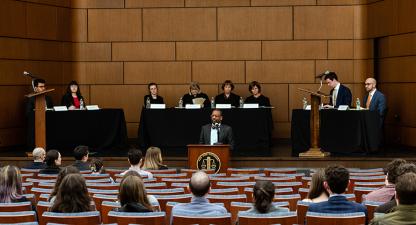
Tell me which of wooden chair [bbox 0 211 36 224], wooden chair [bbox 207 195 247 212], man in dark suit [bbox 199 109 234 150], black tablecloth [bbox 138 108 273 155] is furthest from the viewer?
black tablecloth [bbox 138 108 273 155]

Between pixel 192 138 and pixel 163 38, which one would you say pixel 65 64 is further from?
pixel 192 138

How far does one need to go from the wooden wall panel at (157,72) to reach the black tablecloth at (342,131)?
11.3 feet

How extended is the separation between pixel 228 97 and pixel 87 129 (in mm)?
2743

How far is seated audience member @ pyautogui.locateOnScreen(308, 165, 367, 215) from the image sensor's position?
5.09 metres

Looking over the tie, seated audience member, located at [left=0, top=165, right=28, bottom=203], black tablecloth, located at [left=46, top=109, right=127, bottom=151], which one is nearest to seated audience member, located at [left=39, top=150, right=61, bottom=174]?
seated audience member, located at [left=0, top=165, right=28, bottom=203]

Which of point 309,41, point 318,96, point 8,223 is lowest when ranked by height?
point 8,223

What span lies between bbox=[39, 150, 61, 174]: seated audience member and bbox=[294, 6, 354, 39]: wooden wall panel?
839cm

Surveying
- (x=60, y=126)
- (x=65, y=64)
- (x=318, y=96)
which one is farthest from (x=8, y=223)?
(x=65, y=64)

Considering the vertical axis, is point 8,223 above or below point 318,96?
below

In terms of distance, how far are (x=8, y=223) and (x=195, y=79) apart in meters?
11.0

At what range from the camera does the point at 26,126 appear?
14.6 meters

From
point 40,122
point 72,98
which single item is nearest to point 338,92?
point 72,98

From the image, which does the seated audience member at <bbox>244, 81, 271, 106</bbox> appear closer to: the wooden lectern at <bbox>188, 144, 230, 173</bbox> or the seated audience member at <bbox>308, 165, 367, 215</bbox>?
the wooden lectern at <bbox>188, 144, 230, 173</bbox>

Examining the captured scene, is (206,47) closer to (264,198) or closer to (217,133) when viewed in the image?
(217,133)
